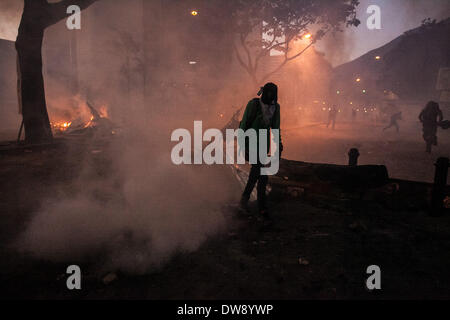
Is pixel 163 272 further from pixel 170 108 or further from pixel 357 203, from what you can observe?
pixel 170 108

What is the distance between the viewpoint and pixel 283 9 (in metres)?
15.9

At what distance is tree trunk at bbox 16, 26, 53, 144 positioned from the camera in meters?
8.61

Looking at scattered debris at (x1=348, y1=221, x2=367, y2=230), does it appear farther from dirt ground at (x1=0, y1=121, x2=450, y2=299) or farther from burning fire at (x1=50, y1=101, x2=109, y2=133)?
burning fire at (x1=50, y1=101, x2=109, y2=133)

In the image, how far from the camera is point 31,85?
8.77m

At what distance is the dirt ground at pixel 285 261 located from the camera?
7.30 feet

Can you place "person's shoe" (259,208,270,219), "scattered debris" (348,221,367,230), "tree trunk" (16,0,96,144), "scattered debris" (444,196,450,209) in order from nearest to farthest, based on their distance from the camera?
"scattered debris" (348,221,367,230)
"person's shoe" (259,208,270,219)
"scattered debris" (444,196,450,209)
"tree trunk" (16,0,96,144)

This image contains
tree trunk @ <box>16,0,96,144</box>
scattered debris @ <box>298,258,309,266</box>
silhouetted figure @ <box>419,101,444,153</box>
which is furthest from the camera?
silhouetted figure @ <box>419,101,444,153</box>

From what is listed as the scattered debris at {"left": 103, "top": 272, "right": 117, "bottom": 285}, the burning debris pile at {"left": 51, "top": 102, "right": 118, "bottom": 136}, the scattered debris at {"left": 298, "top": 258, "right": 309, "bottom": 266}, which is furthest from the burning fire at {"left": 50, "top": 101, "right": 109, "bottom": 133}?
the scattered debris at {"left": 298, "top": 258, "right": 309, "bottom": 266}
